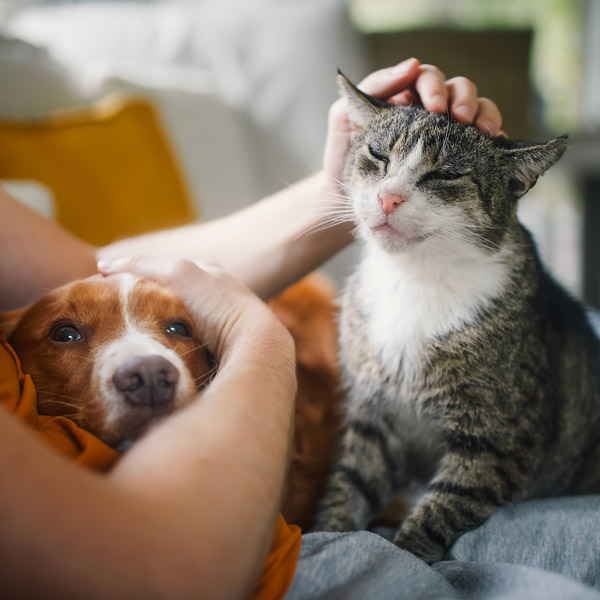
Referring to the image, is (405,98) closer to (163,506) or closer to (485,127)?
(485,127)

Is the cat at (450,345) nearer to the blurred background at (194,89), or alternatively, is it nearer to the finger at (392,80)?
the finger at (392,80)

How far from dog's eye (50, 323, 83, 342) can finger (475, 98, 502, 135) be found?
0.78m

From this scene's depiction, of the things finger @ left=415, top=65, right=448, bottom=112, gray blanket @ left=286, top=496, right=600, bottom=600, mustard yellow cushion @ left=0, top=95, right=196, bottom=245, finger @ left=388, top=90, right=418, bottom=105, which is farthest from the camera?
mustard yellow cushion @ left=0, top=95, right=196, bottom=245

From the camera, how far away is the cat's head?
1.07 metres

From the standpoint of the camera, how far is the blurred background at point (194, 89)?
1.78m

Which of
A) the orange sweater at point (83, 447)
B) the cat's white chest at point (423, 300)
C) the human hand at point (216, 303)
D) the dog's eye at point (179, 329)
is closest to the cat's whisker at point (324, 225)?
the cat's white chest at point (423, 300)

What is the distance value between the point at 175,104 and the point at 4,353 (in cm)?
153

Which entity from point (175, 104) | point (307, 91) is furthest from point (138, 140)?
point (307, 91)

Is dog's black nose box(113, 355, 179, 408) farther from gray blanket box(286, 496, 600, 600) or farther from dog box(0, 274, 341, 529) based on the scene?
gray blanket box(286, 496, 600, 600)

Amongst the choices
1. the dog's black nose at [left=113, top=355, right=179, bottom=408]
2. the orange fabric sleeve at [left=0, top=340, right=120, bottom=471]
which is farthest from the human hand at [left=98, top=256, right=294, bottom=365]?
the orange fabric sleeve at [left=0, top=340, right=120, bottom=471]

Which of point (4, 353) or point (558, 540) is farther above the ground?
point (4, 353)

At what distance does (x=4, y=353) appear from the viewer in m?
A: 0.92

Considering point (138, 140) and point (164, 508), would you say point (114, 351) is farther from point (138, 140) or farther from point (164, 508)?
point (138, 140)

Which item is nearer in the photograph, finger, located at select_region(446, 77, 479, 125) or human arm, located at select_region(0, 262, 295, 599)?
human arm, located at select_region(0, 262, 295, 599)
